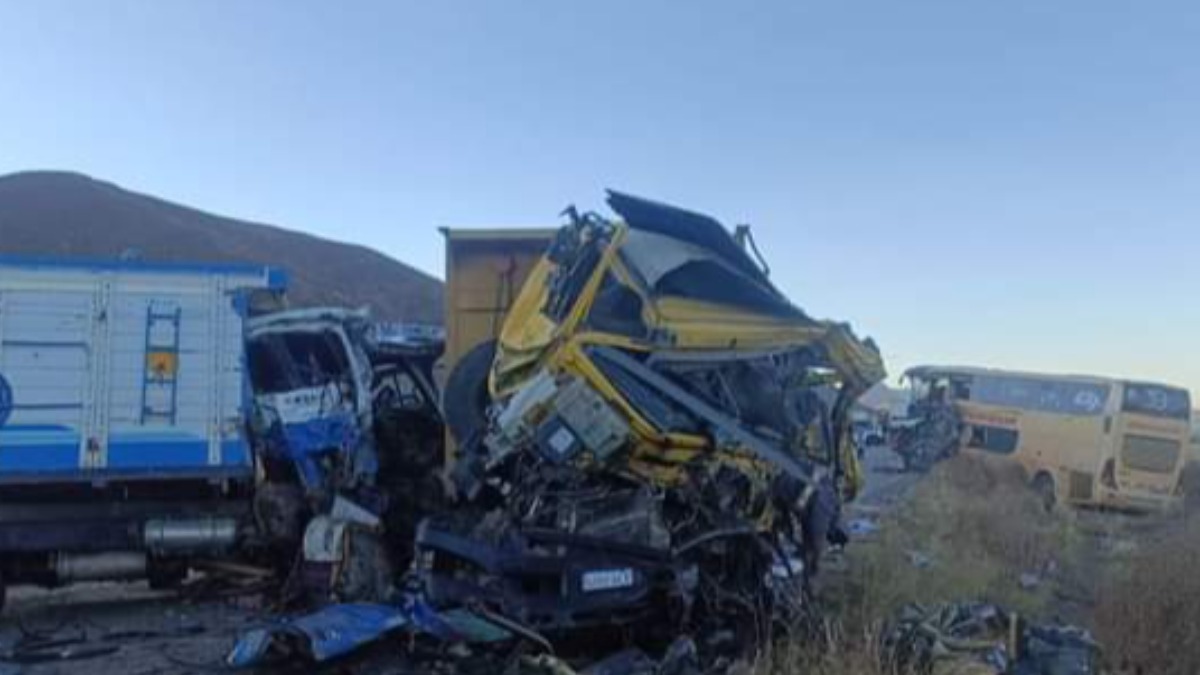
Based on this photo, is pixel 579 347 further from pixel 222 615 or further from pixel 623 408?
pixel 222 615

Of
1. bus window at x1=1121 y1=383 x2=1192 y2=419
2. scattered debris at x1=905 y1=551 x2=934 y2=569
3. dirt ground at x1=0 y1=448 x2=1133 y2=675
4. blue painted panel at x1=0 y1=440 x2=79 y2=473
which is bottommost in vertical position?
dirt ground at x1=0 y1=448 x2=1133 y2=675

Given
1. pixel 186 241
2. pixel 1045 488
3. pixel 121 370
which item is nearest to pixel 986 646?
pixel 121 370

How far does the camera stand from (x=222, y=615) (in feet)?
26.3

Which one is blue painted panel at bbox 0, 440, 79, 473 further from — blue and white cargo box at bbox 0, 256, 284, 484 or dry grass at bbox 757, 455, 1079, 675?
dry grass at bbox 757, 455, 1079, 675

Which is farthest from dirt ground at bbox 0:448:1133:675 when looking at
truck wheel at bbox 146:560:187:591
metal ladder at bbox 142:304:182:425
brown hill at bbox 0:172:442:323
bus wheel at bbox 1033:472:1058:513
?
brown hill at bbox 0:172:442:323

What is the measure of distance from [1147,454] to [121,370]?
59.7 ft

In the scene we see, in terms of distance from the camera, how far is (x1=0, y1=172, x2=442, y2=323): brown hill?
112ft

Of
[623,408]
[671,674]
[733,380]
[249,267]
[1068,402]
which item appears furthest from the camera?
[1068,402]

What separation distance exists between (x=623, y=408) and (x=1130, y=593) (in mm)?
3767

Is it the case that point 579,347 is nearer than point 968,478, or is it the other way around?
point 579,347

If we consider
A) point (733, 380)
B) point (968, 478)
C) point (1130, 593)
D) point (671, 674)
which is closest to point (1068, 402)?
point (968, 478)

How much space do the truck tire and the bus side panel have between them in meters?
2.72

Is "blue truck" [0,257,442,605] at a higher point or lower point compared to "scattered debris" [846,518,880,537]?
higher

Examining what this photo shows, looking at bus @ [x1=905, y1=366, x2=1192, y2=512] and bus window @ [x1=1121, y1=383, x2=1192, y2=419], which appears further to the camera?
bus window @ [x1=1121, y1=383, x2=1192, y2=419]
